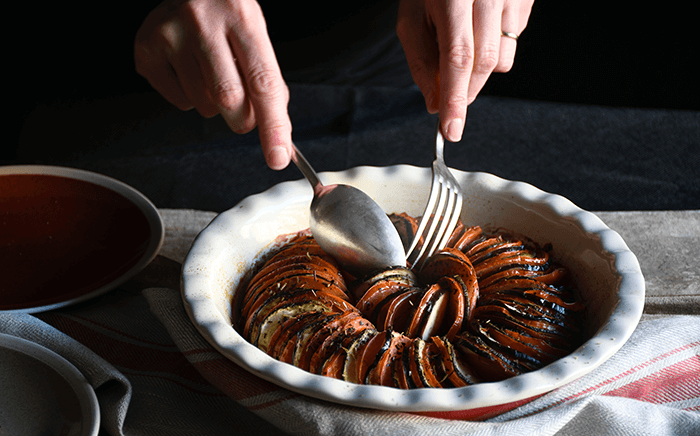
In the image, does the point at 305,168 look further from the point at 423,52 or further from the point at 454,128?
the point at 423,52

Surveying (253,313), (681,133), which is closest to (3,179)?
(253,313)

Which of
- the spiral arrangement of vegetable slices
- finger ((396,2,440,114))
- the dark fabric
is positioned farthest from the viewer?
the dark fabric

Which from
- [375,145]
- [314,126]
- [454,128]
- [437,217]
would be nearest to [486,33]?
[454,128]

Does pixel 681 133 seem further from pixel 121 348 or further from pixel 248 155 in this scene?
pixel 121 348

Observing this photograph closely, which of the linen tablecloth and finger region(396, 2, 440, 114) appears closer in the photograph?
the linen tablecloth

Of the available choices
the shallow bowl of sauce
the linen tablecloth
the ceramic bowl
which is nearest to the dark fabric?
the shallow bowl of sauce

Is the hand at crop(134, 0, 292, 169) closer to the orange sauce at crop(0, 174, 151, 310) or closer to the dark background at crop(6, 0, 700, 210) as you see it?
the orange sauce at crop(0, 174, 151, 310)
